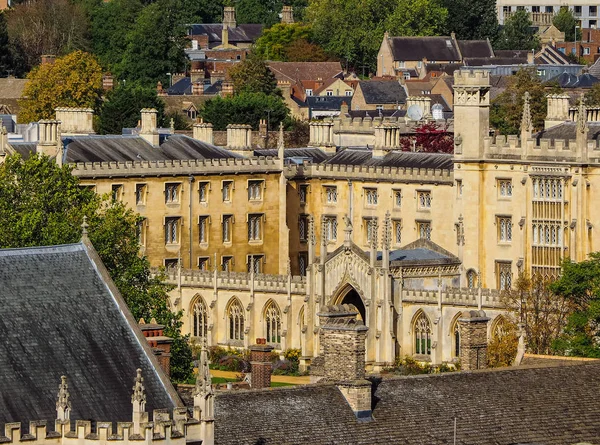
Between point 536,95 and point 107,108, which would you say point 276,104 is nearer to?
point 107,108

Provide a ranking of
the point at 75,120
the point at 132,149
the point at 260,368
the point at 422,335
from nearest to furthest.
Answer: the point at 260,368, the point at 422,335, the point at 132,149, the point at 75,120

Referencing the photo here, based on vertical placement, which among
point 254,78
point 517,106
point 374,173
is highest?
point 254,78

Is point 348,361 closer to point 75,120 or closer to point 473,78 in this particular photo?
point 473,78

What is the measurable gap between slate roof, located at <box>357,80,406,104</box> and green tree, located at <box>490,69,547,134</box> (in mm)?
31529

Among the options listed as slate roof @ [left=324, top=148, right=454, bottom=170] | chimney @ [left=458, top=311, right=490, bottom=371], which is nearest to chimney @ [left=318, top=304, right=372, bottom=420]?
chimney @ [left=458, top=311, right=490, bottom=371]

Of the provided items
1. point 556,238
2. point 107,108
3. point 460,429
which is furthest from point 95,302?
point 107,108

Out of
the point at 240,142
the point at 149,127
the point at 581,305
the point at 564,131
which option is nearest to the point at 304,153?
the point at 240,142

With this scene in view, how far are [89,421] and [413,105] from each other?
306 ft

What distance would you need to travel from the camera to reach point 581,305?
88438mm

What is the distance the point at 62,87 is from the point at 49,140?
60.9 metres

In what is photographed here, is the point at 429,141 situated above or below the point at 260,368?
above

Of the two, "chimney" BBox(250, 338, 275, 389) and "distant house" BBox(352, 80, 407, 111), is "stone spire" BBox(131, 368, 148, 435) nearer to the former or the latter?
"chimney" BBox(250, 338, 275, 389)

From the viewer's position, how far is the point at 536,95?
14512cm

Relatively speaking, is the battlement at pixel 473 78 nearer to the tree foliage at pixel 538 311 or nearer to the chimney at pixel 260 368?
the tree foliage at pixel 538 311
